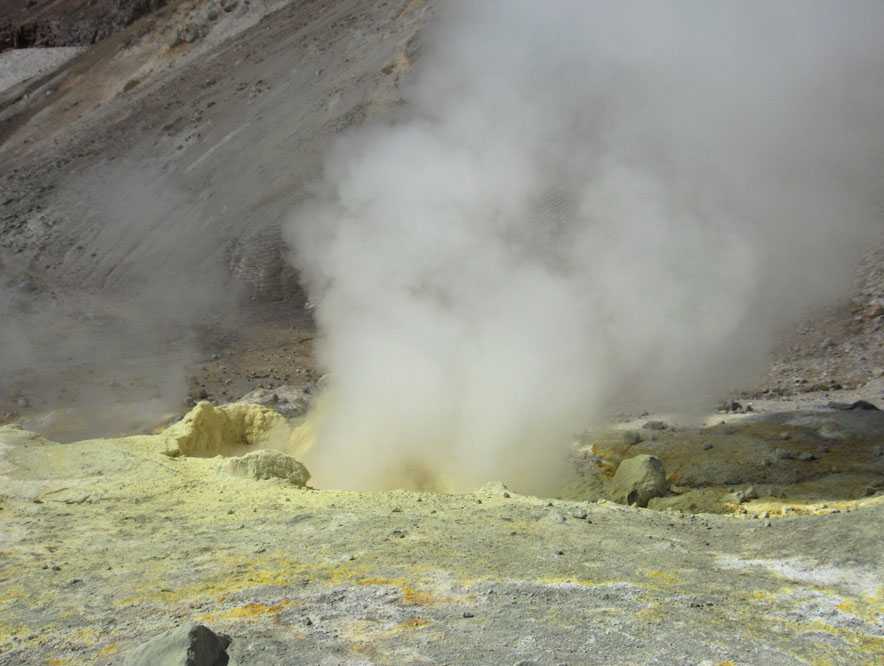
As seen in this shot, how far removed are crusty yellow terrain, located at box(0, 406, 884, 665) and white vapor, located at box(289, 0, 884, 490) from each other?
189 cm

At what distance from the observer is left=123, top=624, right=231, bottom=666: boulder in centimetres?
238

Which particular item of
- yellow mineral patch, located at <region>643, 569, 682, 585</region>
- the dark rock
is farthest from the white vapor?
yellow mineral patch, located at <region>643, 569, 682, 585</region>

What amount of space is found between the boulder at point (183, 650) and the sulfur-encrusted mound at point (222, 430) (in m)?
2.88

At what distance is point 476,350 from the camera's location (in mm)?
6809

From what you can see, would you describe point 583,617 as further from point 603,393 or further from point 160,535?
point 603,393

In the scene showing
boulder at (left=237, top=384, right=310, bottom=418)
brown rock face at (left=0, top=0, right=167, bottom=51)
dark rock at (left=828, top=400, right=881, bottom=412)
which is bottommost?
dark rock at (left=828, top=400, right=881, bottom=412)

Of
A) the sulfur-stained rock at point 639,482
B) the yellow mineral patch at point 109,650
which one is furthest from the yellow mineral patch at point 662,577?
the sulfur-stained rock at point 639,482

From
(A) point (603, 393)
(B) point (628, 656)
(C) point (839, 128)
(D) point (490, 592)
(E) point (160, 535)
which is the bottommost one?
(B) point (628, 656)

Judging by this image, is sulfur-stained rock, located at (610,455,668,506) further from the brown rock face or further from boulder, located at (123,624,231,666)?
the brown rock face

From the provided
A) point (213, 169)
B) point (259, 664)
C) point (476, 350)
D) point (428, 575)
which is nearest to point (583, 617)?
point (428, 575)

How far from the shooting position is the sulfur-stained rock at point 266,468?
4.59m

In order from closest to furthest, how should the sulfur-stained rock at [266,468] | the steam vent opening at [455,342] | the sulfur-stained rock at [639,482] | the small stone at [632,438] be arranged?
1. the steam vent opening at [455,342]
2. the sulfur-stained rock at [266,468]
3. the sulfur-stained rock at [639,482]
4. the small stone at [632,438]

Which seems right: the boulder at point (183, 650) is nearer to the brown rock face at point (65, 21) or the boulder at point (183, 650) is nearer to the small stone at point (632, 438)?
the small stone at point (632, 438)

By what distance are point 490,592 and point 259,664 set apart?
816 mm
